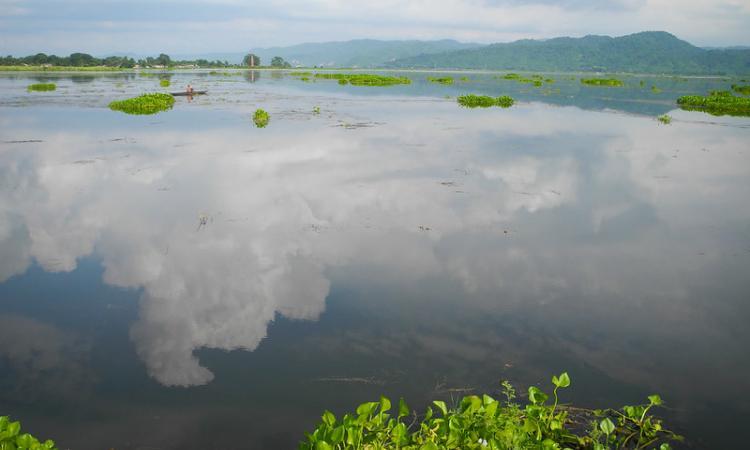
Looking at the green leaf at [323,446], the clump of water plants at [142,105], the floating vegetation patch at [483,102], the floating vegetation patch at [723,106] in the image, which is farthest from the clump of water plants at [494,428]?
the floating vegetation patch at [723,106]

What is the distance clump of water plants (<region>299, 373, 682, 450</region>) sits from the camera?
14.3 ft

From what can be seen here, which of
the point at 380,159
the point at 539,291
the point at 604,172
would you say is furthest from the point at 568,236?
the point at 380,159

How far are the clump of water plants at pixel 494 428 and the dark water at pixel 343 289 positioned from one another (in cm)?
37

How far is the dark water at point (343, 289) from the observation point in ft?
19.3

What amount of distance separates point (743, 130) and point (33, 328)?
35170mm

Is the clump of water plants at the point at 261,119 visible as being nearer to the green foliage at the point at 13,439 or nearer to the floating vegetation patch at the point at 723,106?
the green foliage at the point at 13,439

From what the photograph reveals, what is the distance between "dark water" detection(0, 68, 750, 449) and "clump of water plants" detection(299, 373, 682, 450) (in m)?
0.37

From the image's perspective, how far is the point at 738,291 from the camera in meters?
8.71

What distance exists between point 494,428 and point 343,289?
166 inches

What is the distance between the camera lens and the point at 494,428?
464cm

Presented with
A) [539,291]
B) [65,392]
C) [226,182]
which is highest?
[226,182]

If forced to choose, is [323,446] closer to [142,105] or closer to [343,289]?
[343,289]

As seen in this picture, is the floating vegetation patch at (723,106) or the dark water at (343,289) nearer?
the dark water at (343,289)

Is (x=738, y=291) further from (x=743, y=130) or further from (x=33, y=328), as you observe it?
(x=743, y=130)
